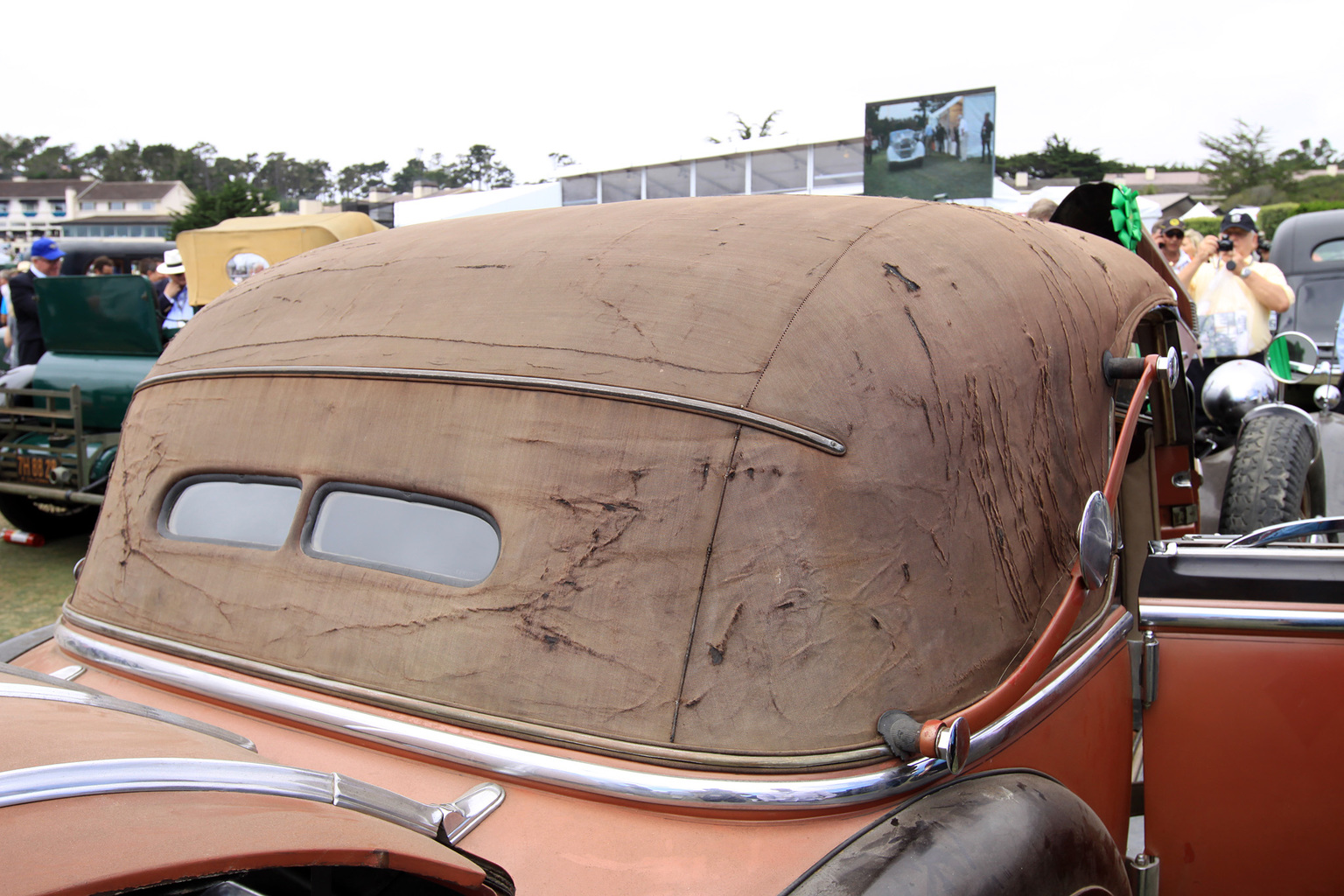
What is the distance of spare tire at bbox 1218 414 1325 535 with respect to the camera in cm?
352

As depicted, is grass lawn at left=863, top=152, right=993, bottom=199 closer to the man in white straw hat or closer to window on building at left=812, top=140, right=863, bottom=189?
window on building at left=812, top=140, right=863, bottom=189

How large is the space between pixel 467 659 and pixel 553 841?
1.02 ft

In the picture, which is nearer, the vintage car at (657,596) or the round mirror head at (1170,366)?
the vintage car at (657,596)

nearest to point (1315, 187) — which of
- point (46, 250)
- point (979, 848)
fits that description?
point (46, 250)

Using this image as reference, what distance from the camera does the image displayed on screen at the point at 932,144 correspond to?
1265cm

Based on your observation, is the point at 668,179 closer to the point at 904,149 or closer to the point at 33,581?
the point at 904,149

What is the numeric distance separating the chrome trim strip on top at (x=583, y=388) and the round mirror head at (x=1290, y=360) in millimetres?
5187

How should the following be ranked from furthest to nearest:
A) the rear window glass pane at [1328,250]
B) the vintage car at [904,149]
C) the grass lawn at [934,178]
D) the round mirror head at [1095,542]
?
the vintage car at [904,149], the grass lawn at [934,178], the rear window glass pane at [1328,250], the round mirror head at [1095,542]

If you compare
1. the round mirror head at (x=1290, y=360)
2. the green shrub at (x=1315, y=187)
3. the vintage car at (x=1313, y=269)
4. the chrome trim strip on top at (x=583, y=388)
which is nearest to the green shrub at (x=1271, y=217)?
the green shrub at (x=1315, y=187)

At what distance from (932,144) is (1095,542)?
42.4ft

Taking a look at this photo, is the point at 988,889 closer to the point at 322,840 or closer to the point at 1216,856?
the point at 322,840

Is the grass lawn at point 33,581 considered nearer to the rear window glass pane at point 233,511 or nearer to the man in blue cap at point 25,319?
the man in blue cap at point 25,319

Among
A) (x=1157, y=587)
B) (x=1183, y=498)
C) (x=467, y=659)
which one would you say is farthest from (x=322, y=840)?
(x=1183, y=498)

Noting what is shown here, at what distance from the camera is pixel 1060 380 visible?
1.75 meters
